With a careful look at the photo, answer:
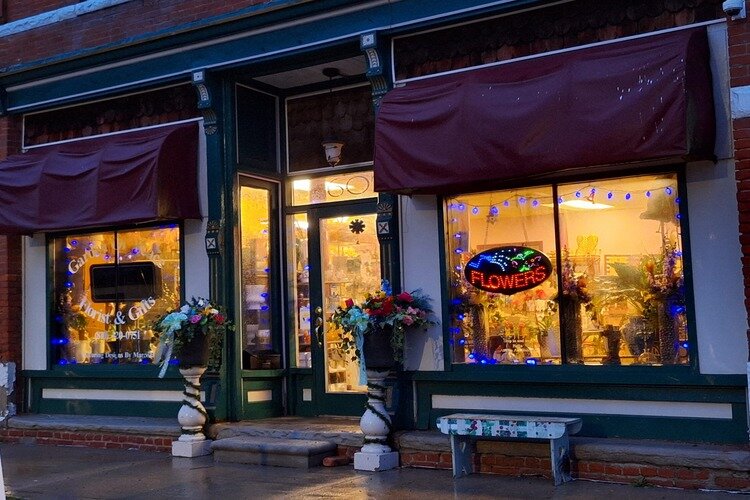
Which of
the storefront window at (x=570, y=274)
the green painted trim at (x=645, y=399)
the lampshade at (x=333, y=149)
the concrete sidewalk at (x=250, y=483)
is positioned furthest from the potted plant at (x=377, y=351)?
the lampshade at (x=333, y=149)

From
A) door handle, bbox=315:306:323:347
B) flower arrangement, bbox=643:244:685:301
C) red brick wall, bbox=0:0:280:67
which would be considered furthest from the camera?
red brick wall, bbox=0:0:280:67

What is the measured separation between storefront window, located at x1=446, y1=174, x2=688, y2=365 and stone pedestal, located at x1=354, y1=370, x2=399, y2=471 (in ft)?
3.34

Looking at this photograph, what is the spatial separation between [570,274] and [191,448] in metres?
4.81

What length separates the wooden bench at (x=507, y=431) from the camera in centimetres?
833

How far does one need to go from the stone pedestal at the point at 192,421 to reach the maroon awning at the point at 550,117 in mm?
3328

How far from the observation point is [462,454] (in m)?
9.12

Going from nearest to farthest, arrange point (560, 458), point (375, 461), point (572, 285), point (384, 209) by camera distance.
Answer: point (560, 458), point (572, 285), point (375, 461), point (384, 209)

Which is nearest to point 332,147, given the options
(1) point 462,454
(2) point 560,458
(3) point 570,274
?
(3) point 570,274

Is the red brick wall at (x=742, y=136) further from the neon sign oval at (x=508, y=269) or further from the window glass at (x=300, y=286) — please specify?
the window glass at (x=300, y=286)

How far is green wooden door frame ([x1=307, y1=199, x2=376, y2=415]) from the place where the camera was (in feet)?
37.7

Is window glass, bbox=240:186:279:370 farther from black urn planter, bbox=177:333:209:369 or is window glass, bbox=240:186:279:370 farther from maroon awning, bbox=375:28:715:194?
maroon awning, bbox=375:28:715:194

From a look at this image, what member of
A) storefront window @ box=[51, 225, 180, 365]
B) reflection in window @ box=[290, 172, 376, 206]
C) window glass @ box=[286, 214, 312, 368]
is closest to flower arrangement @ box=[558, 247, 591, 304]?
reflection in window @ box=[290, 172, 376, 206]

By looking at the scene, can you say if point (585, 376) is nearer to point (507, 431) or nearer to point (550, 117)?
point (507, 431)

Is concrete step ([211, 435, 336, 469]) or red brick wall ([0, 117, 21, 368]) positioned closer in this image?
concrete step ([211, 435, 336, 469])
